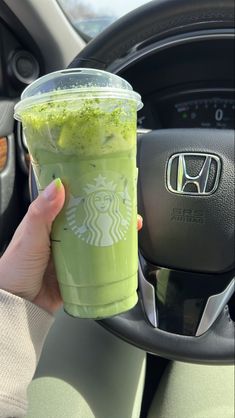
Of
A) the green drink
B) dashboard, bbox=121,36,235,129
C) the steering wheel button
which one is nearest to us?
the green drink

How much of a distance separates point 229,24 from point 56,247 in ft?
2.01

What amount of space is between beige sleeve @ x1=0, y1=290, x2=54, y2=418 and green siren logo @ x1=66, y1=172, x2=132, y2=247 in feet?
0.66

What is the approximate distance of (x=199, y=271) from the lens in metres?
1.06

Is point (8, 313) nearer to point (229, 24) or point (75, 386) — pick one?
point (75, 386)

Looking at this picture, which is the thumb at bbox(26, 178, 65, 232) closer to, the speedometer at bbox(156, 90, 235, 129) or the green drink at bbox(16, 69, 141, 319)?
the green drink at bbox(16, 69, 141, 319)

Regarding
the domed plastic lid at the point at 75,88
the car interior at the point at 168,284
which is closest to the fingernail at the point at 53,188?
the domed plastic lid at the point at 75,88

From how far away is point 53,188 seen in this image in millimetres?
711

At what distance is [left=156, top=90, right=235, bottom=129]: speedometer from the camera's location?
4.58ft

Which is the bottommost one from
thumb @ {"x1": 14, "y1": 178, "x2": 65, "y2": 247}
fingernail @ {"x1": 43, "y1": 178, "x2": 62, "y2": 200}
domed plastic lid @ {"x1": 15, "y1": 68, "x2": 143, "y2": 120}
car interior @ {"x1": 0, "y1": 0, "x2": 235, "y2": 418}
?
car interior @ {"x1": 0, "y1": 0, "x2": 235, "y2": 418}

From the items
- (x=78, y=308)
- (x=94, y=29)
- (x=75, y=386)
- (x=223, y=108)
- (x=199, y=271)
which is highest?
(x=94, y=29)

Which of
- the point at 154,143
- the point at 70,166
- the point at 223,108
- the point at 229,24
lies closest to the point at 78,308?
the point at 70,166

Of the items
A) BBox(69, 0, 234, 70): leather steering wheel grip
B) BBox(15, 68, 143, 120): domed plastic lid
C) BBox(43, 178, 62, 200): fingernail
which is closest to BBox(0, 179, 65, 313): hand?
BBox(43, 178, 62, 200): fingernail

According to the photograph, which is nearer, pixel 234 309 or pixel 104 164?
pixel 104 164

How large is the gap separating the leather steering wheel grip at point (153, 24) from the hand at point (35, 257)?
1.52ft
